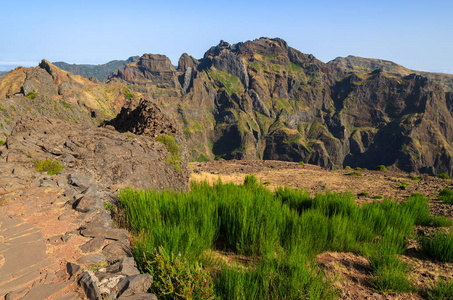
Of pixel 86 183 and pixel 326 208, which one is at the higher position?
pixel 86 183

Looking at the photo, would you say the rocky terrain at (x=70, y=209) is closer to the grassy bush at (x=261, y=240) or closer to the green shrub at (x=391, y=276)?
the grassy bush at (x=261, y=240)

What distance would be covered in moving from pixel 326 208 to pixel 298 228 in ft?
10.3

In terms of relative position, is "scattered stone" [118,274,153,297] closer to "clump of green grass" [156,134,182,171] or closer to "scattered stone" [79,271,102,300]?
"scattered stone" [79,271,102,300]

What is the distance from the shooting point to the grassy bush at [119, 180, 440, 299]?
3350mm

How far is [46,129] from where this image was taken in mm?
11297

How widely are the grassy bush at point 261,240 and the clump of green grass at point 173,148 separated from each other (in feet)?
25.0

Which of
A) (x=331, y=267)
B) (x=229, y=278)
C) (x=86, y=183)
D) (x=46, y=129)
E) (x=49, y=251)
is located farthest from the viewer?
(x=46, y=129)

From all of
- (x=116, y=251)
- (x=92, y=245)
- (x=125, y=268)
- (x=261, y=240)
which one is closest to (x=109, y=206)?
(x=92, y=245)

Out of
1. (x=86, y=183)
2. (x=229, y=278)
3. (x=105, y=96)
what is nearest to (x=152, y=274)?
(x=229, y=278)

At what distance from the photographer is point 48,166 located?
8406 mm

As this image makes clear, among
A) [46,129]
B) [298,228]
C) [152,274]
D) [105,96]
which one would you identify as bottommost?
[298,228]

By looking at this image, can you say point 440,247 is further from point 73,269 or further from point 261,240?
point 73,269

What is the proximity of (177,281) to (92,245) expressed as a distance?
2213 millimetres

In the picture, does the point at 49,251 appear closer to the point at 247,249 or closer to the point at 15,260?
the point at 15,260
